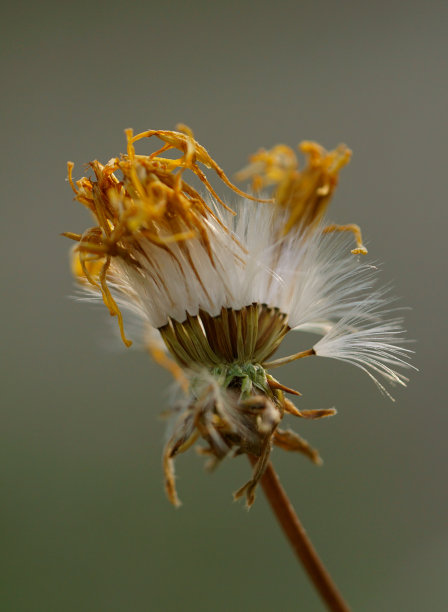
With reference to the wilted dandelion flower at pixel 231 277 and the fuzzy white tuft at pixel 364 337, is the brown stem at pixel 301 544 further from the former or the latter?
the fuzzy white tuft at pixel 364 337

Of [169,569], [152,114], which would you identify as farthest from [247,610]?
[152,114]

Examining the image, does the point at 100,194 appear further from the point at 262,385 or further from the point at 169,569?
the point at 169,569

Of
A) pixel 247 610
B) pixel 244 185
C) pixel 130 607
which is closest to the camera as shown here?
pixel 244 185

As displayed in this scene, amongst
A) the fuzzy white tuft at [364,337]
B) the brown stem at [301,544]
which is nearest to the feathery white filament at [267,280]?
the fuzzy white tuft at [364,337]

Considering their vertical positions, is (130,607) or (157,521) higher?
(157,521)

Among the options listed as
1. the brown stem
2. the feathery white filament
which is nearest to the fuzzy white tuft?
the feathery white filament

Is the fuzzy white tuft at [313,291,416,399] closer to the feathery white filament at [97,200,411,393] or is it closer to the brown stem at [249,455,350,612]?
the feathery white filament at [97,200,411,393]
